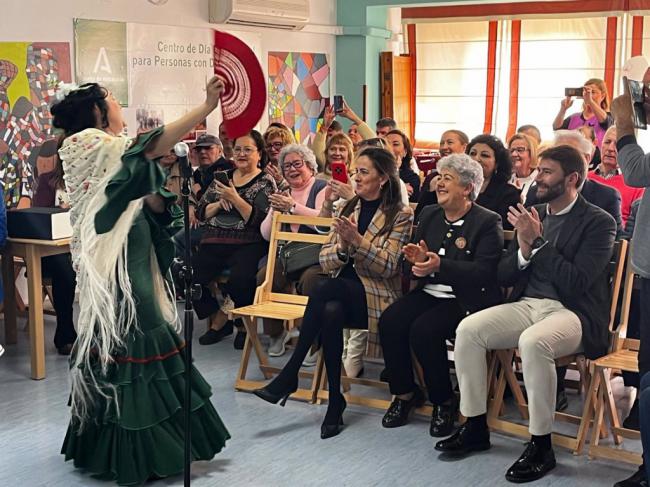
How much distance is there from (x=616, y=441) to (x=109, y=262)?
2163mm

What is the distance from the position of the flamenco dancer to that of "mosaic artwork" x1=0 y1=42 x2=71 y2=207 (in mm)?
2607

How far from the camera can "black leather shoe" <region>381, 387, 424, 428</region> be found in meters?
4.07

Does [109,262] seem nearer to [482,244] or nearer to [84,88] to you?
[84,88]

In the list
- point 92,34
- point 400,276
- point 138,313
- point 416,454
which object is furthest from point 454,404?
point 92,34

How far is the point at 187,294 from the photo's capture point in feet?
9.82

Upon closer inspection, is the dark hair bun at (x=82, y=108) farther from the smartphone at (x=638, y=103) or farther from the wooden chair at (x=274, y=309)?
the smartphone at (x=638, y=103)

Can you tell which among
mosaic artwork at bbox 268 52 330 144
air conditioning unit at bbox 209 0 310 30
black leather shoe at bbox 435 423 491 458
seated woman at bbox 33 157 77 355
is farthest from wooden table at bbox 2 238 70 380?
mosaic artwork at bbox 268 52 330 144

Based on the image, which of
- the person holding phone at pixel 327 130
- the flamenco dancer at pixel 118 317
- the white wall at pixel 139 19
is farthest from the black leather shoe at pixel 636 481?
the white wall at pixel 139 19

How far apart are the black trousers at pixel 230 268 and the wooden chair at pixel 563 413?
1.71 meters

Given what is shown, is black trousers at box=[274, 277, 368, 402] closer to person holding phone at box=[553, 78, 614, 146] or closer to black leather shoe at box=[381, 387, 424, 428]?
black leather shoe at box=[381, 387, 424, 428]

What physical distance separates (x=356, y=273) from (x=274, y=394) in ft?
2.28

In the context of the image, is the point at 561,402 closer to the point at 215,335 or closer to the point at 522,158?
the point at 522,158

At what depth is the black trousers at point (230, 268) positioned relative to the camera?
17.2 feet

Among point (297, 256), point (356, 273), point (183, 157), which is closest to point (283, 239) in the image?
point (297, 256)
